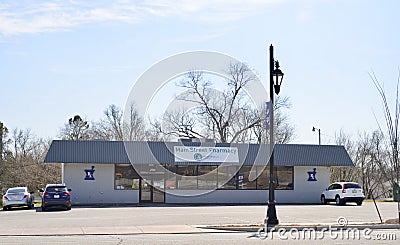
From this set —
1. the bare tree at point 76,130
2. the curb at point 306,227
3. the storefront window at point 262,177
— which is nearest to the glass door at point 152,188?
the storefront window at point 262,177

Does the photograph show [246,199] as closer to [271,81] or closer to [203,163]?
[203,163]

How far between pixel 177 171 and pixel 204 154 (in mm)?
2199

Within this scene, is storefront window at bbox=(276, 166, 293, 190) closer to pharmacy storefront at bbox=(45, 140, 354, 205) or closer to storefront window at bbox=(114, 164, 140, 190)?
pharmacy storefront at bbox=(45, 140, 354, 205)

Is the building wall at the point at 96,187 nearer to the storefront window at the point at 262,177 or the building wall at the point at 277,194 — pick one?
the building wall at the point at 277,194

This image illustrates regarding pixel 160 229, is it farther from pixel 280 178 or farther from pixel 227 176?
pixel 280 178

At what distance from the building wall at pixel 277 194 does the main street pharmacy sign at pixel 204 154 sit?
7.48 feet

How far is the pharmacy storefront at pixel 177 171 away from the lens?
1591 inches

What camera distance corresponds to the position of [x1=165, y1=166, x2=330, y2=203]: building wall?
41.6m

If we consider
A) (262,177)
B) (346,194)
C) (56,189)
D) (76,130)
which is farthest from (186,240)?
(76,130)

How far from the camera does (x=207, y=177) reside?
4212 centimetres

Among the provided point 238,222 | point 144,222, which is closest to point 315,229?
point 238,222

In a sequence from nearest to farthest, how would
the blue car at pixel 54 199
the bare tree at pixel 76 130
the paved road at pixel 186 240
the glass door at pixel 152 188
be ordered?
the paved road at pixel 186 240, the blue car at pixel 54 199, the glass door at pixel 152 188, the bare tree at pixel 76 130

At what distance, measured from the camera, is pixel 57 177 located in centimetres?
6756

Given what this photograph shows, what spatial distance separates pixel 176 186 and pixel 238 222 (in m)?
17.9
